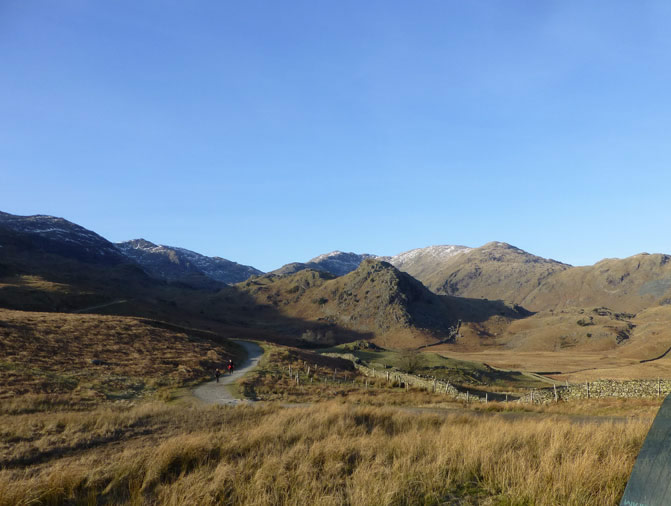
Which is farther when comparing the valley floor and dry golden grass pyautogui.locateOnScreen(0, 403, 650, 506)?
the valley floor

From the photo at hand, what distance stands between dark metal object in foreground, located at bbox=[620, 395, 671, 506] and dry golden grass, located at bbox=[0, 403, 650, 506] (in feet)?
3.87

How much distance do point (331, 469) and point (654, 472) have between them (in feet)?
14.2

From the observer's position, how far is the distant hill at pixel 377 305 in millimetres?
110688

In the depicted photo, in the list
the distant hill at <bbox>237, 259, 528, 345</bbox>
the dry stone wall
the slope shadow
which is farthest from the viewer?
the distant hill at <bbox>237, 259, 528, 345</bbox>

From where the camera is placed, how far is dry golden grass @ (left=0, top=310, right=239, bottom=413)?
21.0 m

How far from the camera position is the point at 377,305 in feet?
399

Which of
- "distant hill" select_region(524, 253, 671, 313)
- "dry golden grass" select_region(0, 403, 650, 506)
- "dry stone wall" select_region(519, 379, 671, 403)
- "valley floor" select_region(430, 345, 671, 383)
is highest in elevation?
"distant hill" select_region(524, 253, 671, 313)

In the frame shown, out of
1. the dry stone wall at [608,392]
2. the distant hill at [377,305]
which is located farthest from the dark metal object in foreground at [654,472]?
the distant hill at [377,305]

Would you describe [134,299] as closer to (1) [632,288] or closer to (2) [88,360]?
(2) [88,360]

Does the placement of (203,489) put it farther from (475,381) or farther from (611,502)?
(475,381)

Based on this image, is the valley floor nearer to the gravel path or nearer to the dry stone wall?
the dry stone wall

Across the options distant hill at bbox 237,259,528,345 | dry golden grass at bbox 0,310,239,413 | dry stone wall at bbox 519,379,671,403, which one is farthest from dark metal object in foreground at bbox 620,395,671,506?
distant hill at bbox 237,259,528,345

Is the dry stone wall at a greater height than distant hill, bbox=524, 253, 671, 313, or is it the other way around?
distant hill, bbox=524, 253, 671, 313

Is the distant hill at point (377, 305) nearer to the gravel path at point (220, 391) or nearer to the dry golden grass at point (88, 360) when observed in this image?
the dry golden grass at point (88, 360)
